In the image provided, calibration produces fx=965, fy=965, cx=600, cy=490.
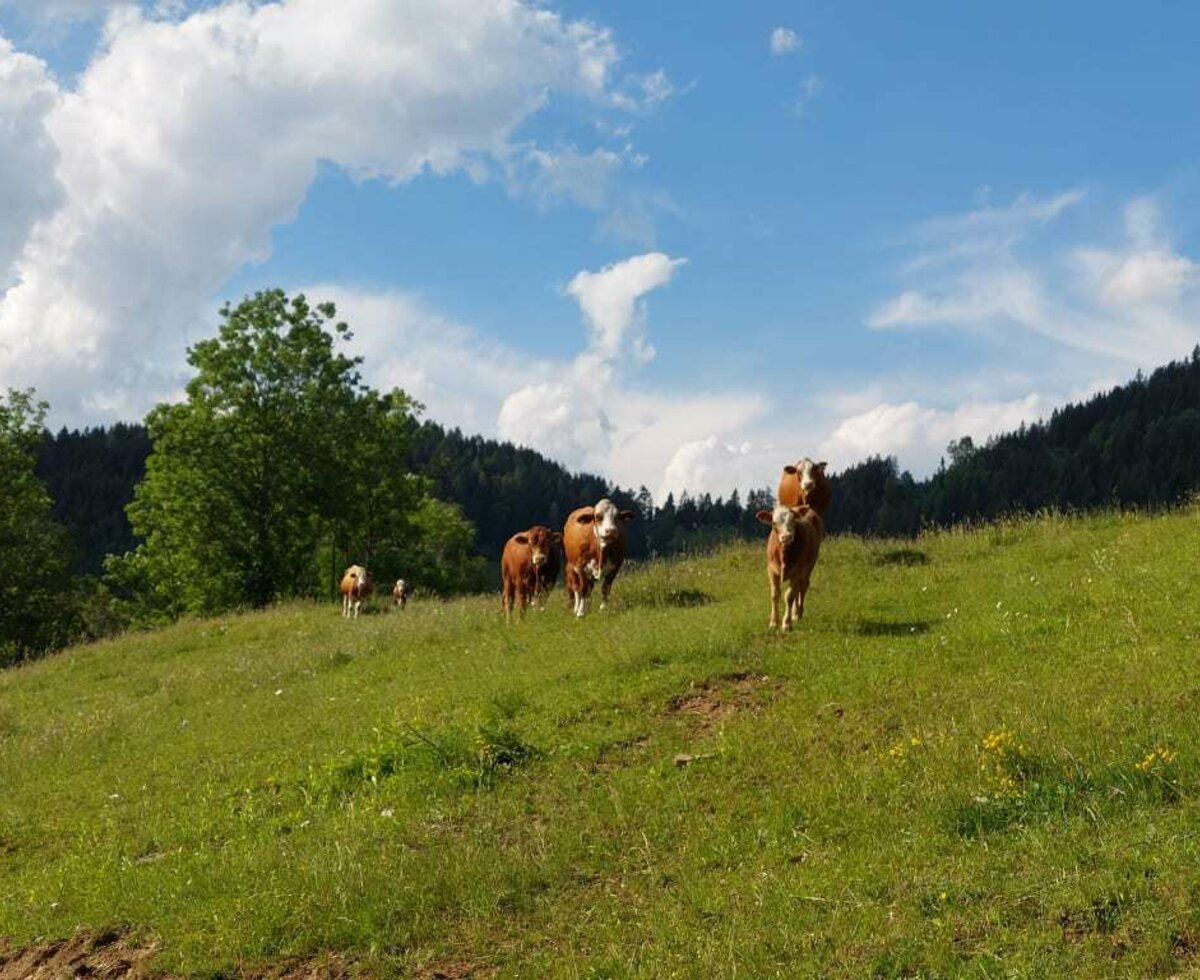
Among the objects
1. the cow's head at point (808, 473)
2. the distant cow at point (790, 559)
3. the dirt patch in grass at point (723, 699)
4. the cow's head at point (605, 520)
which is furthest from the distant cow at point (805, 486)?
the dirt patch in grass at point (723, 699)

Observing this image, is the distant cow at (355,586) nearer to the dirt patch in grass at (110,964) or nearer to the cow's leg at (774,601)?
the cow's leg at (774,601)

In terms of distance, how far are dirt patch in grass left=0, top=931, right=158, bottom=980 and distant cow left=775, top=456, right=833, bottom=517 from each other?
18326 millimetres

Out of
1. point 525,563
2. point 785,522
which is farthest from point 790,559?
point 525,563

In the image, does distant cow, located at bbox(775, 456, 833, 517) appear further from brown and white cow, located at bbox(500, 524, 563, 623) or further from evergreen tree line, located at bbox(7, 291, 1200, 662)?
evergreen tree line, located at bbox(7, 291, 1200, 662)

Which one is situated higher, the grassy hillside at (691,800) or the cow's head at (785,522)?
the cow's head at (785,522)

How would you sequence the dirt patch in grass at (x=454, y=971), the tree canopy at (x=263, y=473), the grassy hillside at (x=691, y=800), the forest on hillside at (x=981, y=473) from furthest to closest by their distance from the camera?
the forest on hillside at (x=981, y=473)
the tree canopy at (x=263, y=473)
the dirt patch in grass at (x=454, y=971)
the grassy hillside at (x=691, y=800)

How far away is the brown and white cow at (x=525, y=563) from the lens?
74.9ft

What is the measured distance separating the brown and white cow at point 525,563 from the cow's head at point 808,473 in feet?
20.9

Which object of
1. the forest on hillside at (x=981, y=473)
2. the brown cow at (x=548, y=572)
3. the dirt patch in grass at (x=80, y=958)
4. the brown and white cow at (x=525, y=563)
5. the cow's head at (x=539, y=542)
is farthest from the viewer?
the forest on hillside at (x=981, y=473)

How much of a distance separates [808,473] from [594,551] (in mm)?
6347

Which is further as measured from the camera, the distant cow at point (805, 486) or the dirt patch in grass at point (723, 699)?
the distant cow at point (805, 486)

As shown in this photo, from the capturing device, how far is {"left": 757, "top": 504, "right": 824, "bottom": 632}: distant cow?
16172mm

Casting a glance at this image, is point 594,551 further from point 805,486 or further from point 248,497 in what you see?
point 248,497

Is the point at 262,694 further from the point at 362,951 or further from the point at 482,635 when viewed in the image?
the point at 362,951
